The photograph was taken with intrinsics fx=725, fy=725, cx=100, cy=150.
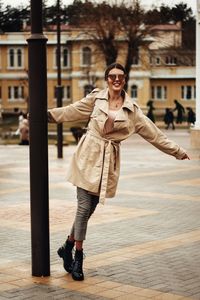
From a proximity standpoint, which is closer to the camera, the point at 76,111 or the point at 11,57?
the point at 76,111

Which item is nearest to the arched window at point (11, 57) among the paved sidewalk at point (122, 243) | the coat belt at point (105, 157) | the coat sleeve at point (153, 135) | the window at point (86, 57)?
the window at point (86, 57)

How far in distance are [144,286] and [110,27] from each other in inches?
2214

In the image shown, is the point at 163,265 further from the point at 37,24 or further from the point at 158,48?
the point at 158,48

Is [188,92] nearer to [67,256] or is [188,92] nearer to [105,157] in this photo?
[67,256]

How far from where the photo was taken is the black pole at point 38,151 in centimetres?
686

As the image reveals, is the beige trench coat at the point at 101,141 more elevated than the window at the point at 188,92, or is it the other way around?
the beige trench coat at the point at 101,141

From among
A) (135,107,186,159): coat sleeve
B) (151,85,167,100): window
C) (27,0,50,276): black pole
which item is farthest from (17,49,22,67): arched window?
(135,107,186,159): coat sleeve

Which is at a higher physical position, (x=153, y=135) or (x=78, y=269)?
(x=153, y=135)

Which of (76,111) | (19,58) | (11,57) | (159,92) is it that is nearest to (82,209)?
(76,111)

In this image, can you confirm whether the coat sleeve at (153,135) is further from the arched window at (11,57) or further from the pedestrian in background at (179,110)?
the arched window at (11,57)

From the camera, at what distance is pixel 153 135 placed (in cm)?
688

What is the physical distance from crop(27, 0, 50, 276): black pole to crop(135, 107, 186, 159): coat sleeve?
35.1 inches

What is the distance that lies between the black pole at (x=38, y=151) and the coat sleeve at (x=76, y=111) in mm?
109

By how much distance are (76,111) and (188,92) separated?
79859 mm
